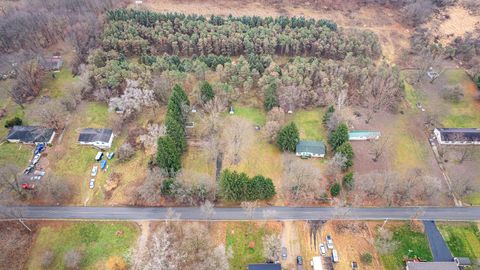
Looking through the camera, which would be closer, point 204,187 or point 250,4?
point 204,187

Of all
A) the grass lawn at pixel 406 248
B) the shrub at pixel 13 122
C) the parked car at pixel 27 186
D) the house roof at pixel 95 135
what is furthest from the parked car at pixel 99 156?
the grass lawn at pixel 406 248

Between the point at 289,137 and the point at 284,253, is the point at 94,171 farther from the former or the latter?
the point at 284,253

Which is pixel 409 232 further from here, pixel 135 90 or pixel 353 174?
pixel 135 90

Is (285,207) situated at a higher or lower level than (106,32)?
lower

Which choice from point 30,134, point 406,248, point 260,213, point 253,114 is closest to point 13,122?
point 30,134

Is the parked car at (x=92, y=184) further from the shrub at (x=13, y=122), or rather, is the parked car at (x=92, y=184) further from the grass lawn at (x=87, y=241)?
the shrub at (x=13, y=122)

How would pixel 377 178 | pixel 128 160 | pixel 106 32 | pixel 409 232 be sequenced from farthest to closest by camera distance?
pixel 106 32 → pixel 128 160 → pixel 377 178 → pixel 409 232

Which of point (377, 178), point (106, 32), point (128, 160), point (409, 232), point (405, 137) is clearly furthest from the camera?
point (106, 32)

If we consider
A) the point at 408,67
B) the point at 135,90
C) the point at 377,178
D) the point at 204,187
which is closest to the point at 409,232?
the point at 377,178

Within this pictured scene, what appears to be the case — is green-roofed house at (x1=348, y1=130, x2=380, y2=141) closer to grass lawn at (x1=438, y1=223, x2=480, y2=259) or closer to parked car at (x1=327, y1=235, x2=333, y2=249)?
grass lawn at (x1=438, y1=223, x2=480, y2=259)
